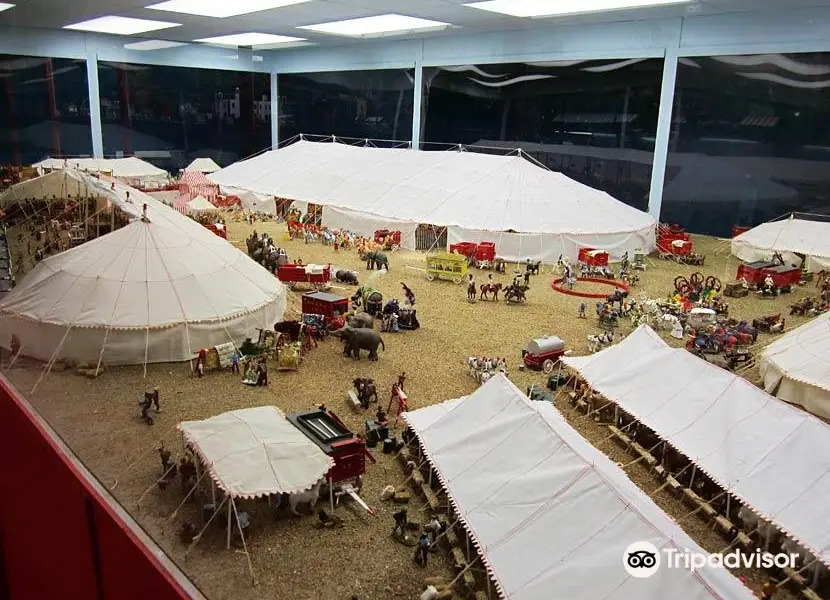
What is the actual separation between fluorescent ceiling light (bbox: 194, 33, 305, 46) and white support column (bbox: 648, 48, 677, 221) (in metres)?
21.4

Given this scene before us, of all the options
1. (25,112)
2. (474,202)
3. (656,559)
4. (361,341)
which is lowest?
(361,341)

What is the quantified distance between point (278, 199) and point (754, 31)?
2314 centimetres

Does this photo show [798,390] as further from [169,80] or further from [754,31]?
[169,80]

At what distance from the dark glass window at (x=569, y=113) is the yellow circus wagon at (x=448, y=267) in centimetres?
1393

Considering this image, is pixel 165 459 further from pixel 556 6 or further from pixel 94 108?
pixel 94 108

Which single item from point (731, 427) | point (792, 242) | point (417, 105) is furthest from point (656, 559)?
point (417, 105)

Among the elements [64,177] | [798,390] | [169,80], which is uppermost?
[169,80]

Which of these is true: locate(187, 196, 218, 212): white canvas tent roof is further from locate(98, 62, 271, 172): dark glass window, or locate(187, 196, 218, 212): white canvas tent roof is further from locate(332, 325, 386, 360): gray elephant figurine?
locate(332, 325, 386, 360): gray elephant figurine

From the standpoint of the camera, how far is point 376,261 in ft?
76.9

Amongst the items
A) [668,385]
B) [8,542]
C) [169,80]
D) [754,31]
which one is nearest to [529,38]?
[754,31]

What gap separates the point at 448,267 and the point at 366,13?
12850 millimetres

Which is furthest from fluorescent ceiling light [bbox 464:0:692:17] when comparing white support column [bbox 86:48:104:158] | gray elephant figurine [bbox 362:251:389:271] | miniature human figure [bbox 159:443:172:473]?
white support column [bbox 86:48:104:158]

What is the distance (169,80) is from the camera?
41.2m

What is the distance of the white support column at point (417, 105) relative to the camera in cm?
3841
